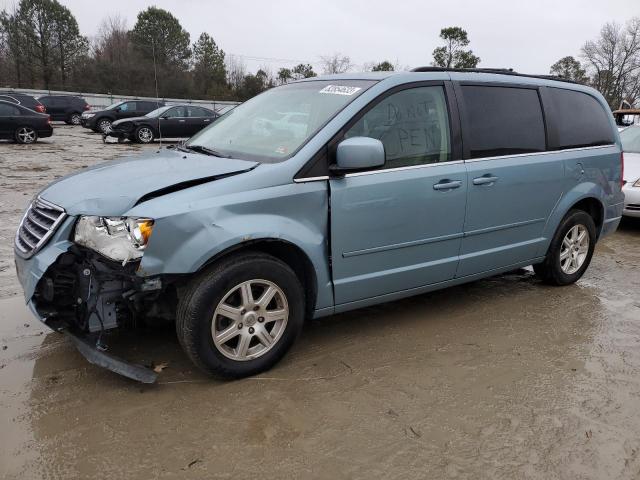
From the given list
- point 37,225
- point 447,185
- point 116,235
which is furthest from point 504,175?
point 37,225

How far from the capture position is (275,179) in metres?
3.12

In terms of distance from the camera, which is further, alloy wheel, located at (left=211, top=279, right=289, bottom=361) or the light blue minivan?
alloy wheel, located at (left=211, top=279, right=289, bottom=361)

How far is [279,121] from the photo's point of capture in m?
3.71

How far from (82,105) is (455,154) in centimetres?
3034

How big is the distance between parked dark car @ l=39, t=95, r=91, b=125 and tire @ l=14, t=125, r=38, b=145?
12287 millimetres

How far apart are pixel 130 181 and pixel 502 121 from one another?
9.29ft

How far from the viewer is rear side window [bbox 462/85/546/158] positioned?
4008 millimetres

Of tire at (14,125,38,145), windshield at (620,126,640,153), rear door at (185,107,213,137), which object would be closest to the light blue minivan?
windshield at (620,126,640,153)

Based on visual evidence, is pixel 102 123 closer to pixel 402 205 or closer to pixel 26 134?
pixel 26 134

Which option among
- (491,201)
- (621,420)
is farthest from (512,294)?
(621,420)

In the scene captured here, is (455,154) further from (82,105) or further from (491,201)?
(82,105)

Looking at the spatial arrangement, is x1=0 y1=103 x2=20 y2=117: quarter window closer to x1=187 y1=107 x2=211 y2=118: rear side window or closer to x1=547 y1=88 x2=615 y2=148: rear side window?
x1=187 y1=107 x2=211 y2=118: rear side window

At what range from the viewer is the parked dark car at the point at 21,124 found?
57.0 ft

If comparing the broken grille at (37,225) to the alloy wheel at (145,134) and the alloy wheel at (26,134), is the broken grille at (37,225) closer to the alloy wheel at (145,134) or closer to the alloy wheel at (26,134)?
the alloy wheel at (26,134)
